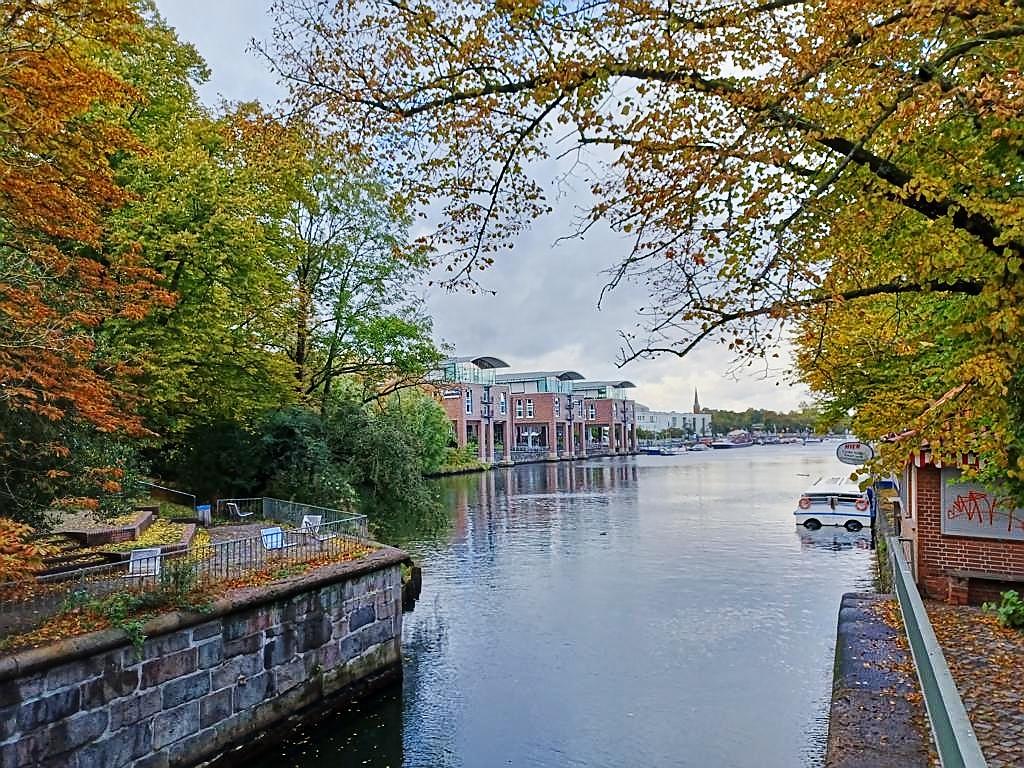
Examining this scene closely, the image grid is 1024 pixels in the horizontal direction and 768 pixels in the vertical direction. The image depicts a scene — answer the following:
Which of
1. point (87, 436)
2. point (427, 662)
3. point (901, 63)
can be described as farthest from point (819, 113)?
point (427, 662)

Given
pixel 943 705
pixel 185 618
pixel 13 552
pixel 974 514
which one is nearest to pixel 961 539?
pixel 974 514

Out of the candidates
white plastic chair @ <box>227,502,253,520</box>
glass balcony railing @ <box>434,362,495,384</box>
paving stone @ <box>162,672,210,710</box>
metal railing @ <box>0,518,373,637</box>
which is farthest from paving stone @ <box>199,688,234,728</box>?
glass balcony railing @ <box>434,362,495,384</box>

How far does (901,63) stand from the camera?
6129mm

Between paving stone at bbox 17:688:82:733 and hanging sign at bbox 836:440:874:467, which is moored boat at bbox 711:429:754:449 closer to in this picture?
hanging sign at bbox 836:440:874:467

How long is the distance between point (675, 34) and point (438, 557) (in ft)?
65.7

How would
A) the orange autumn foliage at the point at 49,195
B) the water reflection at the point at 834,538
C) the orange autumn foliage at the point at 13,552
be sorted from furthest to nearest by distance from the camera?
the water reflection at the point at 834,538 < the orange autumn foliage at the point at 49,195 < the orange autumn foliage at the point at 13,552

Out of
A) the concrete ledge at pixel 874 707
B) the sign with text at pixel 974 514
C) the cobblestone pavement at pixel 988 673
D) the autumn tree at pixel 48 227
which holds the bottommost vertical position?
the concrete ledge at pixel 874 707

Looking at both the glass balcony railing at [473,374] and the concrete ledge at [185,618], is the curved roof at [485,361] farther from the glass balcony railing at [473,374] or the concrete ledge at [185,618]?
the concrete ledge at [185,618]

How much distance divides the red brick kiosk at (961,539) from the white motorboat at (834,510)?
63.5 ft

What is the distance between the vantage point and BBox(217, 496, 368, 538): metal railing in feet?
50.8

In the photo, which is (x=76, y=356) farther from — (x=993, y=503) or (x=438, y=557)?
(x=438, y=557)

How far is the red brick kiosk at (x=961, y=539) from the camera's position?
10719 mm

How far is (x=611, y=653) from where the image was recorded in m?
14.5

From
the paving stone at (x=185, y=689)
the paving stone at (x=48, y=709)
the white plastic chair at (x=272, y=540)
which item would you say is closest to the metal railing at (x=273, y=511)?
the white plastic chair at (x=272, y=540)
